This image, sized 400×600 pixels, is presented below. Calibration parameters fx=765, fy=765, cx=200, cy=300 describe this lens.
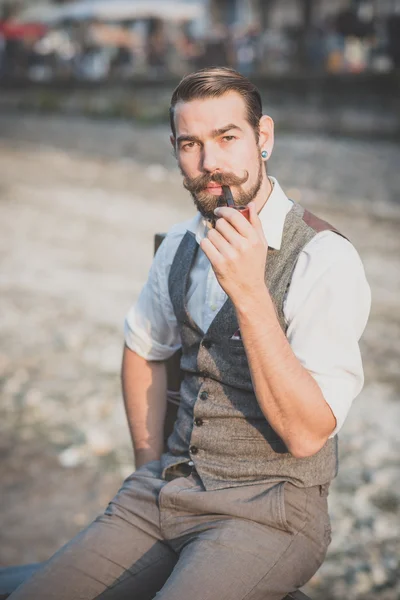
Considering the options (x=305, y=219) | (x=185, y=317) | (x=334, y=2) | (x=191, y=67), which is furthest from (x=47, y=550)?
(x=334, y=2)

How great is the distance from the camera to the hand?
2088 mm

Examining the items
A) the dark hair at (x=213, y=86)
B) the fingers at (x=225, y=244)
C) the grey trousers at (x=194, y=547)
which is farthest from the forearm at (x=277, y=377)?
the dark hair at (x=213, y=86)

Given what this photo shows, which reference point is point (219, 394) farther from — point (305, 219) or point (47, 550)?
point (47, 550)

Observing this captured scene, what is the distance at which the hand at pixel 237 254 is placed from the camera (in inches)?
82.2

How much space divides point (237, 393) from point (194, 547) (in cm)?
47

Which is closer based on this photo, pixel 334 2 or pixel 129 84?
pixel 129 84

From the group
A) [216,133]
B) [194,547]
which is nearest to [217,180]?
[216,133]

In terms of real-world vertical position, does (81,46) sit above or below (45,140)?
above

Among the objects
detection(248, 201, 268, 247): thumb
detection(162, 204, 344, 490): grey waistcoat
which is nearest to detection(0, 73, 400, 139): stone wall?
detection(162, 204, 344, 490): grey waistcoat

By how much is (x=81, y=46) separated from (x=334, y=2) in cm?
1101

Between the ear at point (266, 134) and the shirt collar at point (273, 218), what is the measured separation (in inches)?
4.6

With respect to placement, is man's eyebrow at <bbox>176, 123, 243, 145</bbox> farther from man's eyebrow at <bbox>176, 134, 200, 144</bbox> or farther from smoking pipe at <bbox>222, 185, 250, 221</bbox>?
smoking pipe at <bbox>222, 185, 250, 221</bbox>

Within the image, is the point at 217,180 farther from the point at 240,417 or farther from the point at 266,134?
the point at 240,417

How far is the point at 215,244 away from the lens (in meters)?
2.11
